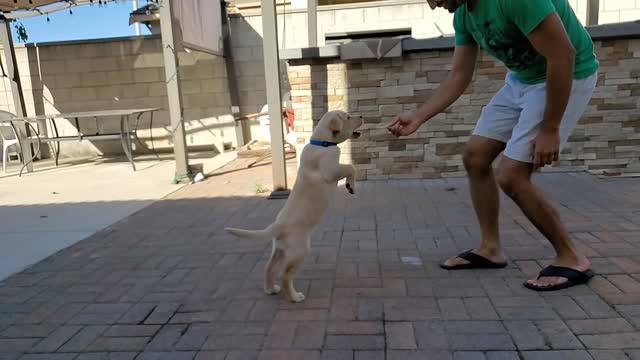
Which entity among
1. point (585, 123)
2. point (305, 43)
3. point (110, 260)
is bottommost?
point (110, 260)

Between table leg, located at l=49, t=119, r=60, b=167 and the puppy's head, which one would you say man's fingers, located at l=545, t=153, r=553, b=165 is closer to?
the puppy's head

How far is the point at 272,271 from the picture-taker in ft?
9.03

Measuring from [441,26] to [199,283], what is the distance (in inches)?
291

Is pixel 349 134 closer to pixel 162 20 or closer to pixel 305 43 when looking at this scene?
pixel 162 20

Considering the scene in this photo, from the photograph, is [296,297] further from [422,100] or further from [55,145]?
[55,145]

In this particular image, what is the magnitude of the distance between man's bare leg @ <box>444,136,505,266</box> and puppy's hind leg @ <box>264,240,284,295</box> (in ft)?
3.56

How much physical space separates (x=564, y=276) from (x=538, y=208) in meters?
0.40

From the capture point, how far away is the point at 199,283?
9.95 ft

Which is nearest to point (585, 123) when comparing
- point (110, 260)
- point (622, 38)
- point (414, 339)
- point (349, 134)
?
point (622, 38)

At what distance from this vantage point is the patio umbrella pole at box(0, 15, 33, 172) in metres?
8.52

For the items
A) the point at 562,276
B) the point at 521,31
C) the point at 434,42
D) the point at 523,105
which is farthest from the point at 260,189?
the point at 521,31

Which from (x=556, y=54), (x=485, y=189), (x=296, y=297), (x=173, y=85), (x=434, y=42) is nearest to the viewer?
(x=556, y=54)

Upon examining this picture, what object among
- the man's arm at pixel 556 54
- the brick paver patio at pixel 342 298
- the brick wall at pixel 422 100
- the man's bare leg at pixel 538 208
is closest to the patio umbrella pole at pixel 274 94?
the brick wall at pixel 422 100

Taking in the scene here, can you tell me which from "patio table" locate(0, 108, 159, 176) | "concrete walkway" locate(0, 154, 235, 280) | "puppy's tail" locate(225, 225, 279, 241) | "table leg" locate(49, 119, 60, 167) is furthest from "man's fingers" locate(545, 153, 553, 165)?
"table leg" locate(49, 119, 60, 167)
